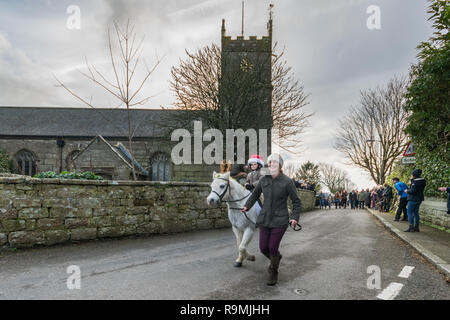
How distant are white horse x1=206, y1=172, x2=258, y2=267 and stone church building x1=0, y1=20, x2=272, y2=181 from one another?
1380cm

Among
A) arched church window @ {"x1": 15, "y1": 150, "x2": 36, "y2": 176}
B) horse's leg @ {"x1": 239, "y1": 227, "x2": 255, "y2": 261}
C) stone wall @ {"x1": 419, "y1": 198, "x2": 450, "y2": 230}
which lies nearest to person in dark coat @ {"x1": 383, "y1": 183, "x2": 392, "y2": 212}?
stone wall @ {"x1": 419, "y1": 198, "x2": 450, "y2": 230}

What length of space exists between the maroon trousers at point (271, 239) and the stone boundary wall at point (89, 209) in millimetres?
5092

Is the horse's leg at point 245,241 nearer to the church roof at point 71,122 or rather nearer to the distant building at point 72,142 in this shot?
the distant building at point 72,142

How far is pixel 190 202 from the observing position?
32.1ft

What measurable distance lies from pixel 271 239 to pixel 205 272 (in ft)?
4.16

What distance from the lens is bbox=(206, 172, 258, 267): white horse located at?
500 centimetres

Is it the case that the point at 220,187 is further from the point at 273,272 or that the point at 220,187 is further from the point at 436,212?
the point at 436,212

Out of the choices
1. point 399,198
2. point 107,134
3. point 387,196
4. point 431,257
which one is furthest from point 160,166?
point 431,257

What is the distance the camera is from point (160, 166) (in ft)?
86.9

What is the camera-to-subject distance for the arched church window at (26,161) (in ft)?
86.0

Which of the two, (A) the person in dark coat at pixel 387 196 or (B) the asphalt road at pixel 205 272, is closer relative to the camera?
(B) the asphalt road at pixel 205 272

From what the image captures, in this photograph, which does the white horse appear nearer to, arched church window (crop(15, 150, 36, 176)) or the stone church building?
the stone church building

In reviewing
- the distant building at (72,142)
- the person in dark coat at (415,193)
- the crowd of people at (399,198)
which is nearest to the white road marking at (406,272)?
the crowd of people at (399,198)
